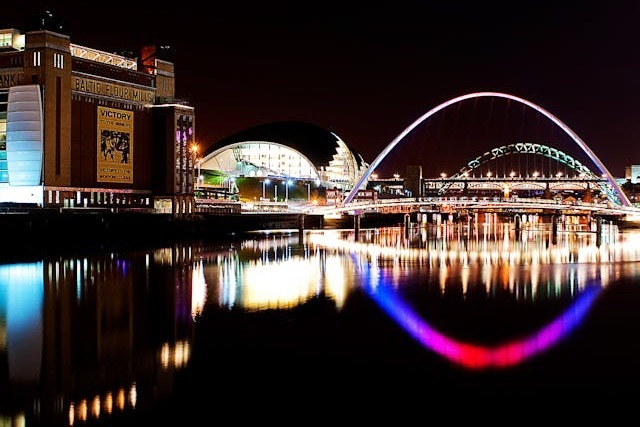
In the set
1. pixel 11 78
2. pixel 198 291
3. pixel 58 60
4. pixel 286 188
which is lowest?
pixel 198 291

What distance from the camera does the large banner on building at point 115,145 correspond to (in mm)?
51312

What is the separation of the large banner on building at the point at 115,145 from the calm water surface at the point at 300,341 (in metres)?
19.5

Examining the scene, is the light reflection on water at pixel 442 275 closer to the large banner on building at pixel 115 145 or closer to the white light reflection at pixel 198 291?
the white light reflection at pixel 198 291

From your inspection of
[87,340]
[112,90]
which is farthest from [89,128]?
[87,340]

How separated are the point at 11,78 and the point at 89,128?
5488mm

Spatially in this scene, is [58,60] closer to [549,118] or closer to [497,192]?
[549,118]

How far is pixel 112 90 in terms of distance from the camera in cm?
5241

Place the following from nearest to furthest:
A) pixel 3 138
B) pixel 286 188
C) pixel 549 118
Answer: pixel 3 138 → pixel 549 118 → pixel 286 188

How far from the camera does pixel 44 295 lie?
23.1 meters

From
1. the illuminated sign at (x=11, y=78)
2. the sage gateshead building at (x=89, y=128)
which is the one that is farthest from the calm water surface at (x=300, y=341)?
the illuminated sign at (x=11, y=78)

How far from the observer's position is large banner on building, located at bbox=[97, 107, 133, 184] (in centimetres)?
5131

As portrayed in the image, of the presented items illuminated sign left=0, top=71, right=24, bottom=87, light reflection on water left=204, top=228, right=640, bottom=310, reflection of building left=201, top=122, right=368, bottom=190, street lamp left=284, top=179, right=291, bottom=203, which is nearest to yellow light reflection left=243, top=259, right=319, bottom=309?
light reflection on water left=204, top=228, right=640, bottom=310

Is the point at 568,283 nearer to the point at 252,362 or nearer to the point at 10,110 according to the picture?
the point at 252,362

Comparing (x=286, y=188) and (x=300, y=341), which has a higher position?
(x=286, y=188)
